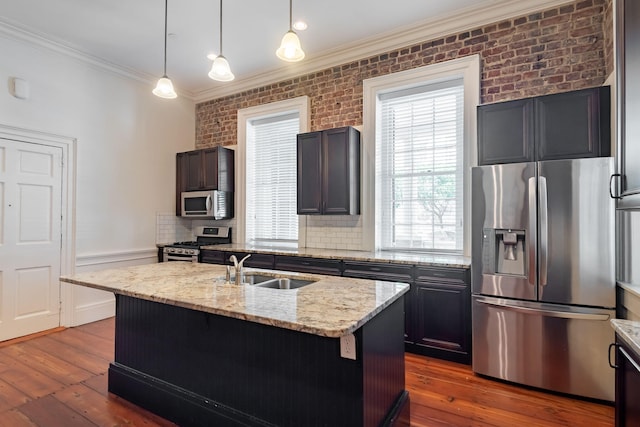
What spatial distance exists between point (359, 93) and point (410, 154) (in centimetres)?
100

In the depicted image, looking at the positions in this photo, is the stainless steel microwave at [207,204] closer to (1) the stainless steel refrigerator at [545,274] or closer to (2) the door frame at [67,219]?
(2) the door frame at [67,219]

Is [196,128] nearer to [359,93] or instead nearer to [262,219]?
[262,219]

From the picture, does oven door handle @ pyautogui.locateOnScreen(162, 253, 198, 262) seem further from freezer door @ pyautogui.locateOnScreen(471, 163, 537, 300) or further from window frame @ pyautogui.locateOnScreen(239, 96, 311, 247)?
freezer door @ pyautogui.locateOnScreen(471, 163, 537, 300)

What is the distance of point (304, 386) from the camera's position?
1.77 metres

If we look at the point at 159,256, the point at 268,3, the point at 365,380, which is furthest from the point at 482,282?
the point at 159,256

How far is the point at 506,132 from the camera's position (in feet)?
9.43

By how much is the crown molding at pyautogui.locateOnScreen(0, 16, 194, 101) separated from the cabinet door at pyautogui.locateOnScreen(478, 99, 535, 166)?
451 cm

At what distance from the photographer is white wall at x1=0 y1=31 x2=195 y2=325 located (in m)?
3.83

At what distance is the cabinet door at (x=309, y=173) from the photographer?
415 centimetres

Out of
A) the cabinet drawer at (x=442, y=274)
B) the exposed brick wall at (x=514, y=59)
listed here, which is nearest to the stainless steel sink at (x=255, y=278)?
the cabinet drawer at (x=442, y=274)

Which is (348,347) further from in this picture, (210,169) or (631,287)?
(210,169)

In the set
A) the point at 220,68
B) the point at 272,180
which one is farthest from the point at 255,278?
the point at 272,180

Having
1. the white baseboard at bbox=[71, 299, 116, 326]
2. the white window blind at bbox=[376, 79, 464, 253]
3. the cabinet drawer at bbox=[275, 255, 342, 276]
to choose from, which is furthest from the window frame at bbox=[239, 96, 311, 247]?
the white baseboard at bbox=[71, 299, 116, 326]

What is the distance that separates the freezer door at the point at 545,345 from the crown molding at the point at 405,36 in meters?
2.75
